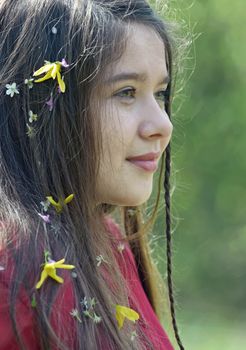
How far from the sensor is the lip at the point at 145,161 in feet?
7.51

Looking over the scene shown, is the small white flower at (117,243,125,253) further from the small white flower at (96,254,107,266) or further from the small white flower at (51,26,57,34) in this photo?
the small white flower at (51,26,57,34)

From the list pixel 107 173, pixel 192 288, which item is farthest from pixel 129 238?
pixel 192 288

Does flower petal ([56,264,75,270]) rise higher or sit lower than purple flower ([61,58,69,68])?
lower

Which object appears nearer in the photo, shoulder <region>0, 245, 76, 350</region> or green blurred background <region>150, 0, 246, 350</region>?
shoulder <region>0, 245, 76, 350</region>

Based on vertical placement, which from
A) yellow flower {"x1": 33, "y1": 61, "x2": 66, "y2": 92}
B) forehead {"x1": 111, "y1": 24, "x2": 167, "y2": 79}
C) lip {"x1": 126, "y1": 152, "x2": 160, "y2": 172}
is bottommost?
lip {"x1": 126, "y1": 152, "x2": 160, "y2": 172}

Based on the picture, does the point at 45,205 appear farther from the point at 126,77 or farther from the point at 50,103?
the point at 126,77

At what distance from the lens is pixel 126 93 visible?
2.26 m

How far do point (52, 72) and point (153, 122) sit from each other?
28 cm

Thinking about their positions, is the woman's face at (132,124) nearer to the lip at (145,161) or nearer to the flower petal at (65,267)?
the lip at (145,161)

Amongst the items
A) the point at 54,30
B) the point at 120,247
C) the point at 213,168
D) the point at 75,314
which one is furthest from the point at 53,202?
the point at 213,168

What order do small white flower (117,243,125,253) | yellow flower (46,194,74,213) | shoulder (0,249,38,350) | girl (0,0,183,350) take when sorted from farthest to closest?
small white flower (117,243,125,253), yellow flower (46,194,74,213), girl (0,0,183,350), shoulder (0,249,38,350)

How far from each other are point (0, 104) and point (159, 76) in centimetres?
40

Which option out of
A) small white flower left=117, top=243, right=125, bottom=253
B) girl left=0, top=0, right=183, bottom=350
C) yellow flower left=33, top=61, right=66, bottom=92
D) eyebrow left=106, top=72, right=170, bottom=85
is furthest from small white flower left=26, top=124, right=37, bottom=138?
small white flower left=117, top=243, right=125, bottom=253

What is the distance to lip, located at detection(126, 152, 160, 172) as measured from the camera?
2.29 metres
